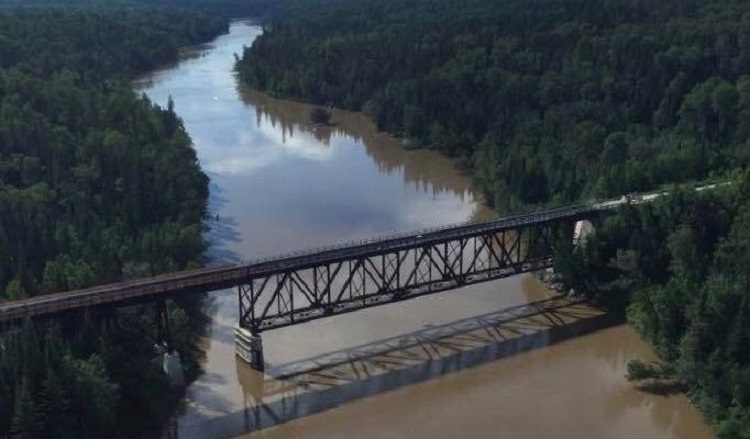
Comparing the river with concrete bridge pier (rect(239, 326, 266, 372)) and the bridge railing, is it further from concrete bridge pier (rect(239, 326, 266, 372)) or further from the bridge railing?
the bridge railing

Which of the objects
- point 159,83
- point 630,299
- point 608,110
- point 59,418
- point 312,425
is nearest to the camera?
point 59,418

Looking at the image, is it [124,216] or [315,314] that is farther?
[124,216]

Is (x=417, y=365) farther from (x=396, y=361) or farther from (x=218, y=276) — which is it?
(x=218, y=276)

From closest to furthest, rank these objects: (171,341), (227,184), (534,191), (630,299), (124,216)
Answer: (171,341)
(630,299)
(124,216)
(534,191)
(227,184)

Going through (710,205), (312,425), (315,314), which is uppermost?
(710,205)

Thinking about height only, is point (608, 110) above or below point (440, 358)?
above

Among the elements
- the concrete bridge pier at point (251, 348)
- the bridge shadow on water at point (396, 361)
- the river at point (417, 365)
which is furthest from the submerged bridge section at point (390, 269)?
the bridge shadow on water at point (396, 361)

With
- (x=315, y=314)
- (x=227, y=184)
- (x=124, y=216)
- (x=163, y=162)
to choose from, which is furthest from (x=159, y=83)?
(x=315, y=314)

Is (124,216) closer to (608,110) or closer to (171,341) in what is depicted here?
(171,341)
